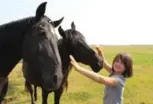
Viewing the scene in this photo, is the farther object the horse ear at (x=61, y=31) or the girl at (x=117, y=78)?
the horse ear at (x=61, y=31)

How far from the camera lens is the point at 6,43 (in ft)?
17.2

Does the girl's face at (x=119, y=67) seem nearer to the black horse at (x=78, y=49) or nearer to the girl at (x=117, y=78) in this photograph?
the girl at (x=117, y=78)

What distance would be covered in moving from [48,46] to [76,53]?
505 cm

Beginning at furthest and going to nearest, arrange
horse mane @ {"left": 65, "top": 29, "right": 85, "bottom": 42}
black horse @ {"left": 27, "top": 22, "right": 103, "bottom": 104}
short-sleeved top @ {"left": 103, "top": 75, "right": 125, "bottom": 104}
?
horse mane @ {"left": 65, "top": 29, "right": 85, "bottom": 42} < black horse @ {"left": 27, "top": 22, "right": 103, "bottom": 104} < short-sleeved top @ {"left": 103, "top": 75, "right": 125, "bottom": 104}

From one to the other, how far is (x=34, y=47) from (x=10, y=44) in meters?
0.56

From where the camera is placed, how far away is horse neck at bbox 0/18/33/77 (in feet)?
16.9

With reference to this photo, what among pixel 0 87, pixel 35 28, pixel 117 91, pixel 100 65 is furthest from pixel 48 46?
pixel 100 65

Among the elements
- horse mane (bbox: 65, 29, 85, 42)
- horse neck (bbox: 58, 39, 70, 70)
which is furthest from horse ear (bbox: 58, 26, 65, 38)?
horse neck (bbox: 58, 39, 70, 70)

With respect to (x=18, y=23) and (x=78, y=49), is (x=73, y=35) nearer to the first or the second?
(x=78, y=49)

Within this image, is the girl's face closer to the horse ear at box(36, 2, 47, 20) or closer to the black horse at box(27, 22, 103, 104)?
the horse ear at box(36, 2, 47, 20)

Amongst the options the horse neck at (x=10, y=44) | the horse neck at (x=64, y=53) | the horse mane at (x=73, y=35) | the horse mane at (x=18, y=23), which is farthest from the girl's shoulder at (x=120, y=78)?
the horse neck at (x=64, y=53)

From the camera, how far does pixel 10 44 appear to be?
205 inches

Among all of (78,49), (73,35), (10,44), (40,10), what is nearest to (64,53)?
(78,49)

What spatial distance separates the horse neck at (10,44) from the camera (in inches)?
203
